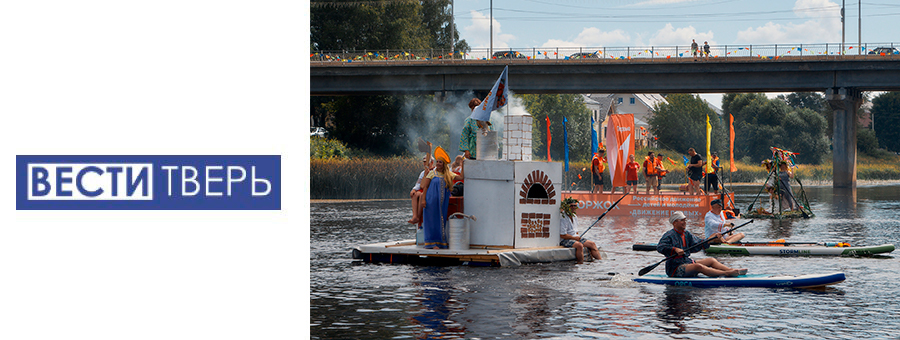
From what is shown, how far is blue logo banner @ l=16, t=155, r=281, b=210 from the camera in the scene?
416 inches

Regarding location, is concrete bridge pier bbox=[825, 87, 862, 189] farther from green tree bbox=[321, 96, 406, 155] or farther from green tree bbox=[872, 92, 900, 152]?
green tree bbox=[872, 92, 900, 152]

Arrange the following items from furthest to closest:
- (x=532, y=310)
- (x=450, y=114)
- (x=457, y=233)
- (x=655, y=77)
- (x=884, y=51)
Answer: (x=450, y=114)
(x=655, y=77)
(x=884, y=51)
(x=457, y=233)
(x=532, y=310)

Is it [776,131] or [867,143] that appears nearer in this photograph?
[776,131]

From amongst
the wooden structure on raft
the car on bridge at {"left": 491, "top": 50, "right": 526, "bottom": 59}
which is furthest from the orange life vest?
the car on bridge at {"left": 491, "top": 50, "right": 526, "bottom": 59}

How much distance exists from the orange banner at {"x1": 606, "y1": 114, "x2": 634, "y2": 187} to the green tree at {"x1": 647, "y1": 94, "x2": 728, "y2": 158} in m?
72.0

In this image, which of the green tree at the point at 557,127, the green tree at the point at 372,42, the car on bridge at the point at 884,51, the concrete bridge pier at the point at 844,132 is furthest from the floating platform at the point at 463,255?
the green tree at the point at 557,127

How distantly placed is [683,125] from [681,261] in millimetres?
88510

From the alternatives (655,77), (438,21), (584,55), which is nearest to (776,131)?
(438,21)

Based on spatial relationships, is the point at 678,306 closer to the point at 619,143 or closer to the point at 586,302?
the point at 586,302

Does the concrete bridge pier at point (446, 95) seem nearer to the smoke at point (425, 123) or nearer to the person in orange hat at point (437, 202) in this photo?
the smoke at point (425, 123)

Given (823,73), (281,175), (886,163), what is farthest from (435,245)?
(886,163)

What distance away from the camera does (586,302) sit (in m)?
11.4

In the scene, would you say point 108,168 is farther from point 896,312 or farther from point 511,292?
point 896,312

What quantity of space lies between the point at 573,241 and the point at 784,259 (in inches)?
146
